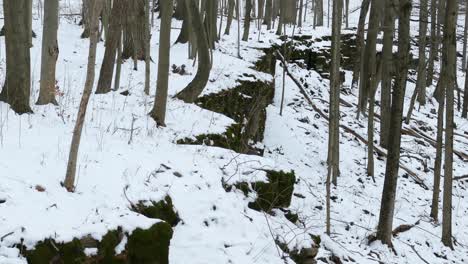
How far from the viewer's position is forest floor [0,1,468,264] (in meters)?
3.73

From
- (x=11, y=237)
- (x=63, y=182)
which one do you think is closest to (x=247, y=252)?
(x=63, y=182)

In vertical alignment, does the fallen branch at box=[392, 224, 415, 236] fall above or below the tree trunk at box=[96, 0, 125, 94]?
below

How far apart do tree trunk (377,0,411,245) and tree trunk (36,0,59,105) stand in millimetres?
5517

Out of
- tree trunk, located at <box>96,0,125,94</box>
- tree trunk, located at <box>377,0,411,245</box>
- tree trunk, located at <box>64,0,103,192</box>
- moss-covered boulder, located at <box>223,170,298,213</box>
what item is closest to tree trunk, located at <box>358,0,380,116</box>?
tree trunk, located at <box>377,0,411,245</box>

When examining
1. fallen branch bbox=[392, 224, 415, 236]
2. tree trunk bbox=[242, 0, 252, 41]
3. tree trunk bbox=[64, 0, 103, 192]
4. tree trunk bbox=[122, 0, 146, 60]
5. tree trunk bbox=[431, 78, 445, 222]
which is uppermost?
tree trunk bbox=[242, 0, 252, 41]

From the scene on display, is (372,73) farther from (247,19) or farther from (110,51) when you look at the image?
(247,19)

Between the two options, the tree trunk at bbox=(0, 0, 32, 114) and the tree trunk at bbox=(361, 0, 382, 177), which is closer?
the tree trunk at bbox=(0, 0, 32, 114)

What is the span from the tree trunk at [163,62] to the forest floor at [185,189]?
23 centimetres

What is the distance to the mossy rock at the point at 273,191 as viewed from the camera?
576cm

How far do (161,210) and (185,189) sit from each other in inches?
25.2

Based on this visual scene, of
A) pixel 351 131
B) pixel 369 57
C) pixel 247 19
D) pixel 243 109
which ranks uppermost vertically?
pixel 247 19

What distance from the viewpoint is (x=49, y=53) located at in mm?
6891

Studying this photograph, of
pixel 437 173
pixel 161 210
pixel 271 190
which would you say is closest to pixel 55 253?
pixel 161 210

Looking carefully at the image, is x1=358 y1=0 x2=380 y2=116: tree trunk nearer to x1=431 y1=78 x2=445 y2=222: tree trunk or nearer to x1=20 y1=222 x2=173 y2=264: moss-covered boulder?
x1=431 y1=78 x2=445 y2=222: tree trunk
